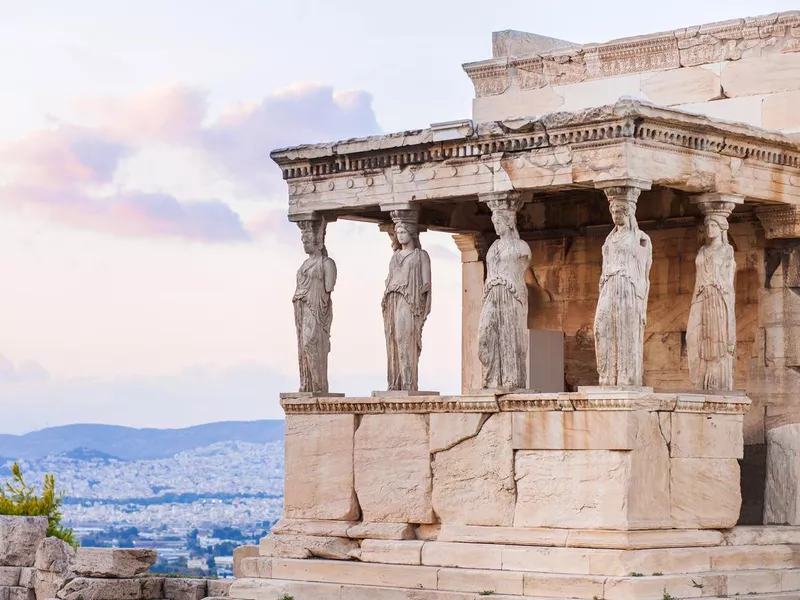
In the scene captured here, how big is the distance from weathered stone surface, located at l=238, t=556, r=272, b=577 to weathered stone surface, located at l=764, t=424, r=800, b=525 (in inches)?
184

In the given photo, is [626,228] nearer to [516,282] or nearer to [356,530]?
[516,282]

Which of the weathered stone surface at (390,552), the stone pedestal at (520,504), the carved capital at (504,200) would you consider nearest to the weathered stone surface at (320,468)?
the stone pedestal at (520,504)

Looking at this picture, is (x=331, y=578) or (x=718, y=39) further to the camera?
(x=718, y=39)

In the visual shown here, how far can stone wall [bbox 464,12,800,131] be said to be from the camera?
2056cm

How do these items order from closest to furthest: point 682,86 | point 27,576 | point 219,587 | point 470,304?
point 682,86 < point 219,587 < point 470,304 < point 27,576

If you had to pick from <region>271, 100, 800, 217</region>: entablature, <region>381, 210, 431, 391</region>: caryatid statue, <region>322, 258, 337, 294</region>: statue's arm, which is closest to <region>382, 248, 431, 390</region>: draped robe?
<region>381, 210, 431, 391</region>: caryatid statue

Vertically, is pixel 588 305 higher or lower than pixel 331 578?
higher

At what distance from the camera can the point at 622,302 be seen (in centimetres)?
1847

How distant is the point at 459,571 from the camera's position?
18.7 meters

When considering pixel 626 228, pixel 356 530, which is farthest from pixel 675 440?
pixel 356 530

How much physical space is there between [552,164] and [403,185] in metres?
1.63

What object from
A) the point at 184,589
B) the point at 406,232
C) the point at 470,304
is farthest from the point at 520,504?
the point at 184,589

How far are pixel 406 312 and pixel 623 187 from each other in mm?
2554

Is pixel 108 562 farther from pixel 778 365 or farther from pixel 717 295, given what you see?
pixel 778 365
